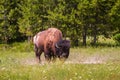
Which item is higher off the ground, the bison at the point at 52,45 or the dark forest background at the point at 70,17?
the bison at the point at 52,45

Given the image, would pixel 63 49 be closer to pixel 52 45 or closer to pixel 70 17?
pixel 52 45

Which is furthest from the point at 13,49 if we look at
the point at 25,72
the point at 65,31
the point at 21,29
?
the point at 25,72

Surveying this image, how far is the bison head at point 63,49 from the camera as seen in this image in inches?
630

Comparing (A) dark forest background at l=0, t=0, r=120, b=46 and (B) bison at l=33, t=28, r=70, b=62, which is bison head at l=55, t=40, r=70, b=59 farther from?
(A) dark forest background at l=0, t=0, r=120, b=46

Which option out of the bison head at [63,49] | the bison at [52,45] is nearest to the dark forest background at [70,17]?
the bison at [52,45]

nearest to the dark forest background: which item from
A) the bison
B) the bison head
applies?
the bison

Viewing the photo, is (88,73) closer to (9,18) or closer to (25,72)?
(25,72)

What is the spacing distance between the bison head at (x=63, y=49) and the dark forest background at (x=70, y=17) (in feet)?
40.3

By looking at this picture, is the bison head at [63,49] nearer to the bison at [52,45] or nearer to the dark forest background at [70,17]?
the bison at [52,45]

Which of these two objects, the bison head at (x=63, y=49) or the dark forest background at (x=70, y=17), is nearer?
the bison head at (x=63, y=49)

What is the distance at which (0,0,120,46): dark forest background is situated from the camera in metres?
28.7

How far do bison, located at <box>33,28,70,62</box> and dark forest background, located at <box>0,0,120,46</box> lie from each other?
9.27m

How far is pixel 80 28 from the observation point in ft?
97.3

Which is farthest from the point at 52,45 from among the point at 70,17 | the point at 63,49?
the point at 70,17
